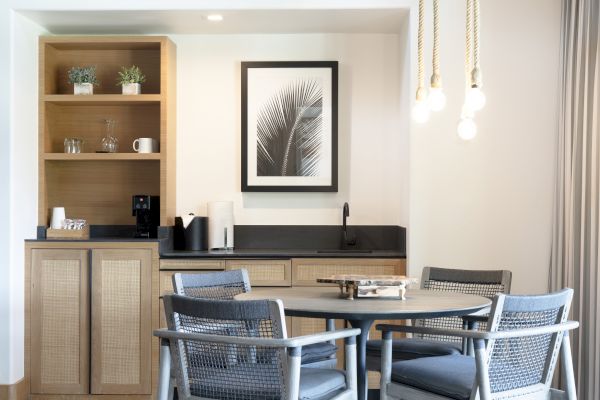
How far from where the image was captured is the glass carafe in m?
5.40

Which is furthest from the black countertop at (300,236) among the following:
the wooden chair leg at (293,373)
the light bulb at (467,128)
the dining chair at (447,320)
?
the wooden chair leg at (293,373)

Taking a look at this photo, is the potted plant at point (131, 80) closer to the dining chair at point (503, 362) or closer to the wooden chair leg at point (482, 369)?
the dining chair at point (503, 362)

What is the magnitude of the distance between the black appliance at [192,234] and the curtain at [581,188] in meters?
2.17

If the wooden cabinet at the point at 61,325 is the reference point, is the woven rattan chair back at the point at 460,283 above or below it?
above

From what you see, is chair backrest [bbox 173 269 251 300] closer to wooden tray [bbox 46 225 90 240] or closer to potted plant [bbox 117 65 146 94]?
wooden tray [bbox 46 225 90 240]

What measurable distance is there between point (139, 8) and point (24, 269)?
5.68 ft

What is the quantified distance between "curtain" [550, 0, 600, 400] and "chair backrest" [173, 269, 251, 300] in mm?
1742

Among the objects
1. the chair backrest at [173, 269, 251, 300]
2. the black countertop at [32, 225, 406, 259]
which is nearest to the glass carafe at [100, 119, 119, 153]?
the black countertop at [32, 225, 406, 259]

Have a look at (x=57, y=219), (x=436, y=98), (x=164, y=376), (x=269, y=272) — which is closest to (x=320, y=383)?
(x=164, y=376)

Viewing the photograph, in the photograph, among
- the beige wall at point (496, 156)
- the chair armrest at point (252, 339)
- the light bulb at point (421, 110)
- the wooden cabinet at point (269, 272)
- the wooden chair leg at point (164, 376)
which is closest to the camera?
the chair armrest at point (252, 339)

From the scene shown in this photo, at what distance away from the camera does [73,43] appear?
5.35 m

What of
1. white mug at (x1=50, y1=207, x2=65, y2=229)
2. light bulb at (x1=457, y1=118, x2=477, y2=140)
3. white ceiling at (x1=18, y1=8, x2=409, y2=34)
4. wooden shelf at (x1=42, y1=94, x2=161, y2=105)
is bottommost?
white mug at (x1=50, y1=207, x2=65, y2=229)

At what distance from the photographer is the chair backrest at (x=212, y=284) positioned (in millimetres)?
3770

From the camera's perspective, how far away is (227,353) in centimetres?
285
